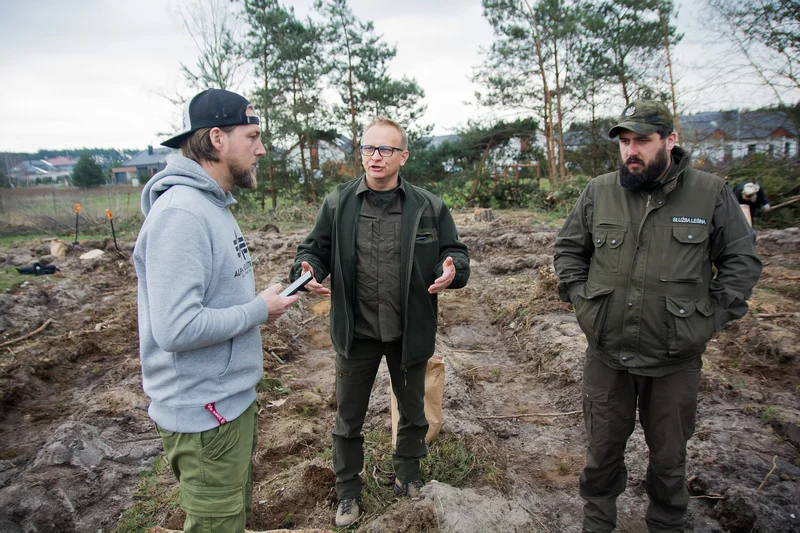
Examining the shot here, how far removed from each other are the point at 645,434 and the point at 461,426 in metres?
1.55

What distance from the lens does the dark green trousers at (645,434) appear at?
247 centimetres

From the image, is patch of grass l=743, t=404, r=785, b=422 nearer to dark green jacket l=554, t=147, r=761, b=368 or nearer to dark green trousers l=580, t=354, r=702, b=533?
dark green trousers l=580, t=354, r=702, b=533

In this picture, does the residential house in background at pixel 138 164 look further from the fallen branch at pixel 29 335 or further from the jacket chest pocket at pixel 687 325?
the jacket chest pocket at pixel 687 325

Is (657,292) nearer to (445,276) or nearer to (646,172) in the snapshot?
(646,172)

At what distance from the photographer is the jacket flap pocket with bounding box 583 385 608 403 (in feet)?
8.57

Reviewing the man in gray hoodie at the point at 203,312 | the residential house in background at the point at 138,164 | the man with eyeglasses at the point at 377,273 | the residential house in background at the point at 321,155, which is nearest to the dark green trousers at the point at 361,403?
the man with eyeglasses at the point at 377,273

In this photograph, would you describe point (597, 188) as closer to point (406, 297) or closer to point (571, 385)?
point (406, 297)

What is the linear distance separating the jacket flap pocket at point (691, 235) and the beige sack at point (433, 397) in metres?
1.61

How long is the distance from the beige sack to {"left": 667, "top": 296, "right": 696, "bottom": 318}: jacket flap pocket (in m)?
1.46

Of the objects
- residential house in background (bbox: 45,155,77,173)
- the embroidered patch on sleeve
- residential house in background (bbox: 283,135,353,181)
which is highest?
residential house in background (bbox: 45,155,77,173)

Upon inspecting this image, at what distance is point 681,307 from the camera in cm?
238

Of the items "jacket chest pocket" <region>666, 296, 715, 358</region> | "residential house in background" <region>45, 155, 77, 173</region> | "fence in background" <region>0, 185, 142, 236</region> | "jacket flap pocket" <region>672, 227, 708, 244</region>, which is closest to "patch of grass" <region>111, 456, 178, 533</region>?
"jacket chest pocket" <region>666, 296, 715, 358</region>

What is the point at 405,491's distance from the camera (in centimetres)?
304

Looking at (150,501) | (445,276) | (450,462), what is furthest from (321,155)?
(445,276)
